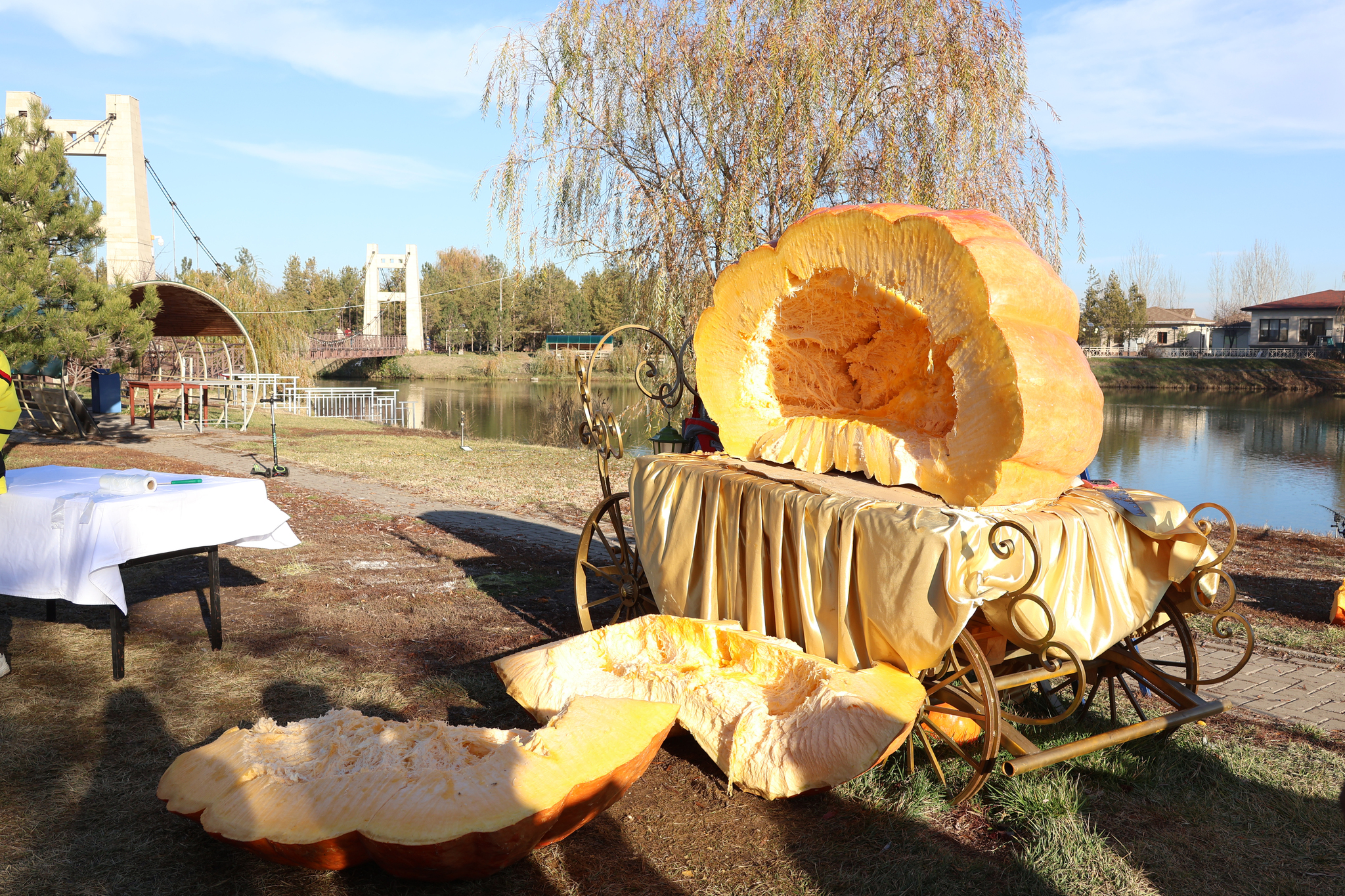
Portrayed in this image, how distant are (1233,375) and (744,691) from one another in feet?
163

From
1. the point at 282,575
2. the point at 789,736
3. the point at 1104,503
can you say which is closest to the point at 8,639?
the point at 282,575

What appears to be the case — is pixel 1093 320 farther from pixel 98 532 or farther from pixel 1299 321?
pixel 98 532

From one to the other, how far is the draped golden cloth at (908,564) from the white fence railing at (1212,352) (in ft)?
173

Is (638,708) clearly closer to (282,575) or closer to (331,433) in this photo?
(282,575)

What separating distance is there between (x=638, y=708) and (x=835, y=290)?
201 cm

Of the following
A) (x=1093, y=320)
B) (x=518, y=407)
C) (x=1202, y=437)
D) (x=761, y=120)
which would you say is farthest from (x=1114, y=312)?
(x=761, y=120)

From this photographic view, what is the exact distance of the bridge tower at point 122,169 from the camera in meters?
20.0

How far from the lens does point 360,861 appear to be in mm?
2654

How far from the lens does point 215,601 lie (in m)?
4.67

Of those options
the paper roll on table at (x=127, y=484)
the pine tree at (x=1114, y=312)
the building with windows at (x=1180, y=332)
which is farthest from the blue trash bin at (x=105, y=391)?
the building with windows at (x=1180, y=332)

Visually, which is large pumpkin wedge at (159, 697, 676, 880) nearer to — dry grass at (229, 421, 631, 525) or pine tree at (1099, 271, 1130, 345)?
dry grass at (229, 421, 631, 525)

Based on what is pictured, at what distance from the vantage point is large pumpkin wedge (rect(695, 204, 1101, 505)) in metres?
3.06

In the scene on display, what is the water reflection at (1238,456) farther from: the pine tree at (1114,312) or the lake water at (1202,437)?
the pine tree at (1114,312)

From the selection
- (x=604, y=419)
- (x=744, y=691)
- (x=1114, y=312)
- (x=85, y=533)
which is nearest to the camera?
(x=744, y=691)
